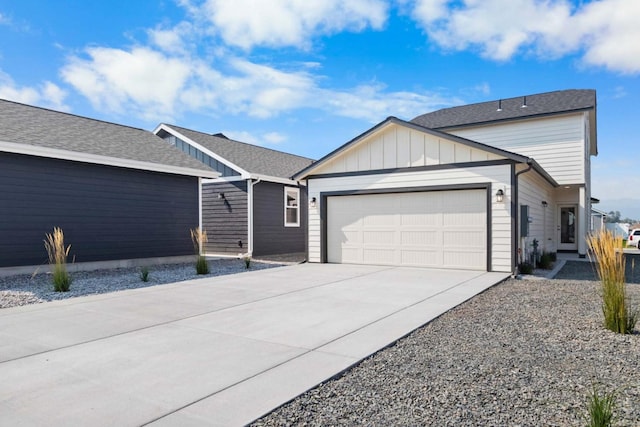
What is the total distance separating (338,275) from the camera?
29.1 feet

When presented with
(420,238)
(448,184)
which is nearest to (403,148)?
(448,184)

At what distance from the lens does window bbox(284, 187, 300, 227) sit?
15328mm

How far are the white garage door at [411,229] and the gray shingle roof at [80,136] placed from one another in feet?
16.0

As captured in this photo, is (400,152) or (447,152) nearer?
(447,152)

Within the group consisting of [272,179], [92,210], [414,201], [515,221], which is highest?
[272,179]

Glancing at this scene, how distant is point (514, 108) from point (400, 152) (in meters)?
7.97

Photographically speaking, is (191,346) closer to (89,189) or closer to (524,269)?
(89,189)

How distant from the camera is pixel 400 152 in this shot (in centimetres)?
1021

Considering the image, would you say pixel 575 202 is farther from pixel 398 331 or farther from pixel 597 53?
pixel 398 331

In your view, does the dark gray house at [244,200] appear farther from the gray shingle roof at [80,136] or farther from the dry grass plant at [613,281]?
the dry grass plant at [613,281]

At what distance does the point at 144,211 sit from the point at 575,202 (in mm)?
16385

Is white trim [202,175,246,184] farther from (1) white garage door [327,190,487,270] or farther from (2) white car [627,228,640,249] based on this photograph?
(2) white car [627,228,640,249]

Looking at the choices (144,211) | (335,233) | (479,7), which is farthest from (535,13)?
(144,211)

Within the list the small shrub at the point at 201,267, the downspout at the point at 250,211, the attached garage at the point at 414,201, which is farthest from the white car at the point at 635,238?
the small shrub at the point at 201,267
